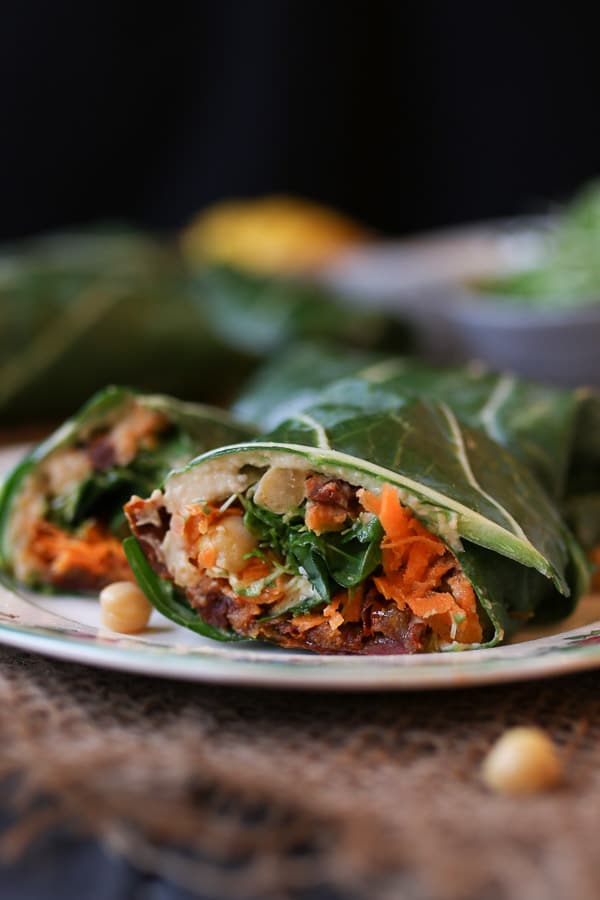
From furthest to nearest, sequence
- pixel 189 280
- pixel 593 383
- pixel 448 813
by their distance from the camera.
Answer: pixel 189 280, pixel 593 383, pixel 448 813

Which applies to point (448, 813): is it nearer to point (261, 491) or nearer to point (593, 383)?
point (261, 491)

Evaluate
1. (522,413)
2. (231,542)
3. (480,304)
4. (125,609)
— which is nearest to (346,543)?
(231,542)

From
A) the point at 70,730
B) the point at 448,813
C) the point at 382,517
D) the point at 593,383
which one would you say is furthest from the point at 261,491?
the point at 593,383

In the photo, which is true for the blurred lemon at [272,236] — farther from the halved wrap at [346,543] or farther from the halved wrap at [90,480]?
the halved wrap at [346,543]

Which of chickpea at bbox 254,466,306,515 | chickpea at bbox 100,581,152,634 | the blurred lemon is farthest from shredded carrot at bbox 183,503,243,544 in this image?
the blurred lemon

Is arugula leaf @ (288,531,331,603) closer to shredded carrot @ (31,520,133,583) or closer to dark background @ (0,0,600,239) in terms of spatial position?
shredded carrot @ (31,520,133,583)
